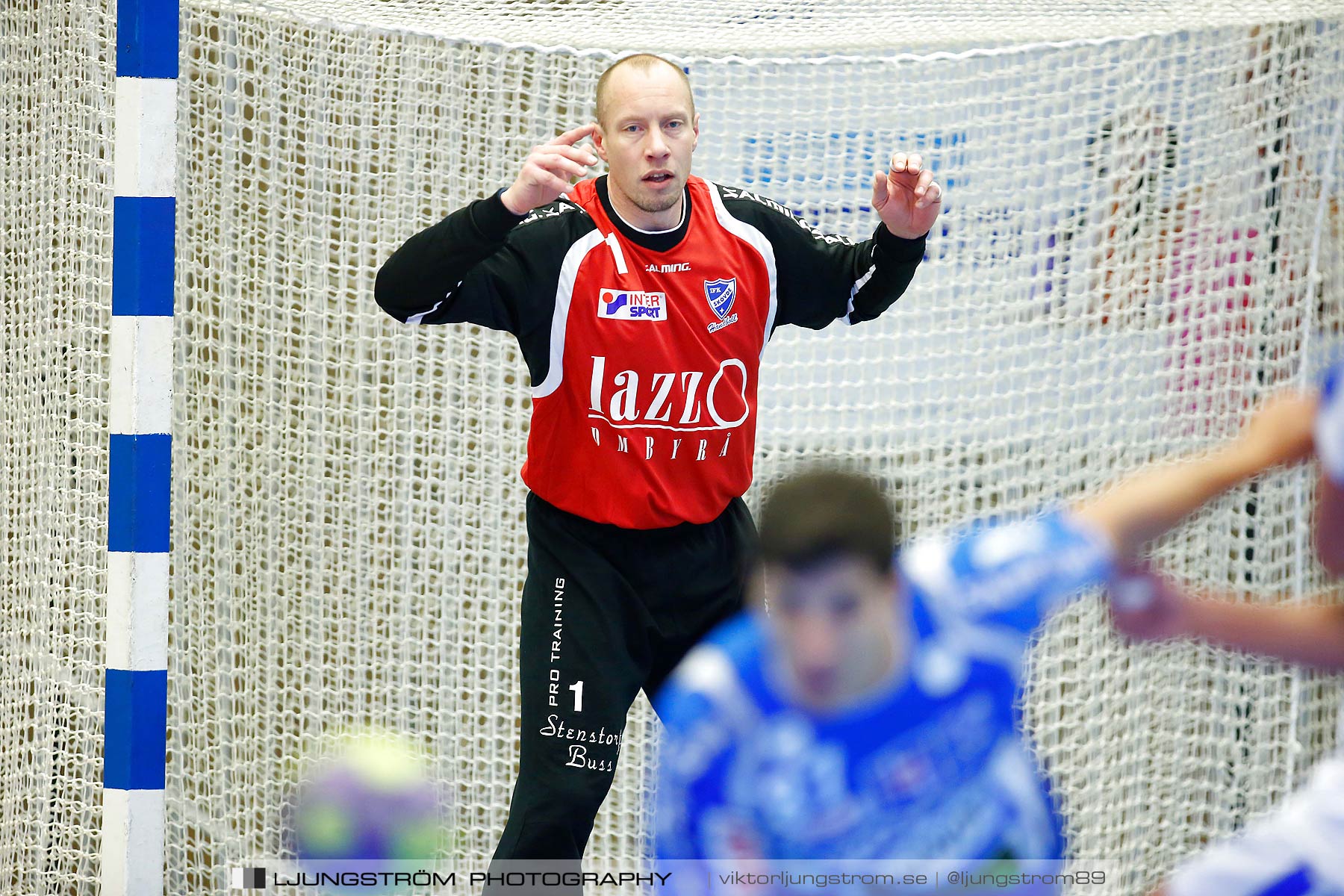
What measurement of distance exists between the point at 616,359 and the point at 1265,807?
230 centimetres

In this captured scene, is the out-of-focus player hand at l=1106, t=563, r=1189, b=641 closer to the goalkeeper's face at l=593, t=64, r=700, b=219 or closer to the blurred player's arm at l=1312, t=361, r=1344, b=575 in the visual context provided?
the blurred player's arm at l=1312, t=361, r=1344, b=575

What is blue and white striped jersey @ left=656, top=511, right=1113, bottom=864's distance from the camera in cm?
177

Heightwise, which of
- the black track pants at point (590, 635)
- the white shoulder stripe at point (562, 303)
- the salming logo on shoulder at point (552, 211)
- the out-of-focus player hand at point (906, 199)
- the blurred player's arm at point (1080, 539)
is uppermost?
the out-of-focus player hand at point (906, 199)

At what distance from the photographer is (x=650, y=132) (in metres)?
2.60

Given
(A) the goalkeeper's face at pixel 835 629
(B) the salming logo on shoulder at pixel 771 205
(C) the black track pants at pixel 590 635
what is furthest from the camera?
(B) the salming logo on shoulder at pixel 771 205

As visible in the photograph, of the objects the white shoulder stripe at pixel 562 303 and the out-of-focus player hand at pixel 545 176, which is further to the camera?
the white shoulder stripe at pixel 562 303

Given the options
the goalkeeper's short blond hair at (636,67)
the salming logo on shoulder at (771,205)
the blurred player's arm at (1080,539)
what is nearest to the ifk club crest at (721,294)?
the salming logo on shoulder at (771,205)

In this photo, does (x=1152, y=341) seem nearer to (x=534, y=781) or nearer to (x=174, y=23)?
(x=534, y=781)

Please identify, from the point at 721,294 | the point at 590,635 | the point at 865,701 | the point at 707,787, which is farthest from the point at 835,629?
Answer: the point at 721,294

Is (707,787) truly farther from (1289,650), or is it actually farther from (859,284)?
(859,284)

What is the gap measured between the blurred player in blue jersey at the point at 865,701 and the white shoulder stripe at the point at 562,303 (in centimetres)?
93

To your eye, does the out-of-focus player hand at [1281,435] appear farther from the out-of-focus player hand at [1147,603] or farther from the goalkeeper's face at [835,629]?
the goalkeeper's face at [835,629]

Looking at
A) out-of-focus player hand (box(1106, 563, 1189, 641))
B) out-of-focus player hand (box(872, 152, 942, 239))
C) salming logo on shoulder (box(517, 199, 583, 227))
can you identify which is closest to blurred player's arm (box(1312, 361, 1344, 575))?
out-of-focus player hand (box(1106, 563, 1189, 641))

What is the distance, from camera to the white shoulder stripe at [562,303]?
2.64 meters
